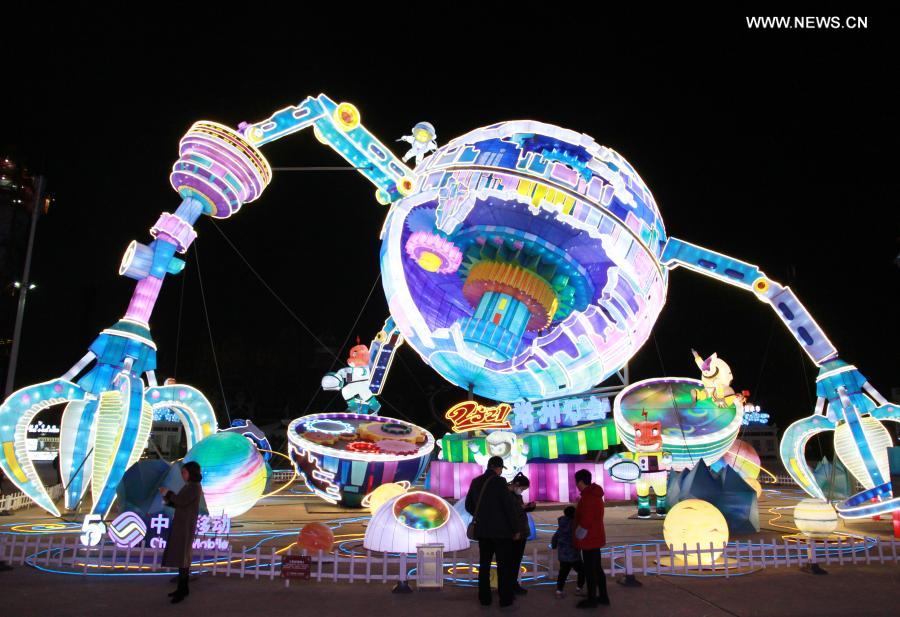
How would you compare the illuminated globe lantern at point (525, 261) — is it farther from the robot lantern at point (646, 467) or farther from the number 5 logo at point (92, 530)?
the number 5 logo at point (92, 530)

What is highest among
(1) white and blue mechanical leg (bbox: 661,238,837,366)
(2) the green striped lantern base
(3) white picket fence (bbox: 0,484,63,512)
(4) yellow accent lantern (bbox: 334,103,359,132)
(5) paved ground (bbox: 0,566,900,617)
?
(4) yellow accent lantern (bbox: 334,103,359,132)

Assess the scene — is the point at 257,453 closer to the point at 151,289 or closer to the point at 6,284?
the point at 151,289

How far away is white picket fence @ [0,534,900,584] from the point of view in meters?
7.37

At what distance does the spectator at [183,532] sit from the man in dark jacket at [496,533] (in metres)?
2.85

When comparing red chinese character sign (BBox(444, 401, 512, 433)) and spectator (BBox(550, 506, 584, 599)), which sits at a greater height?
red chinese character sign (BBox(444, 401, 512, 433))

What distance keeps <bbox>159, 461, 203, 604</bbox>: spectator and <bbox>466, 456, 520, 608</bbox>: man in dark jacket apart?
9.35ft

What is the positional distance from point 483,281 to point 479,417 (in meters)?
4.36

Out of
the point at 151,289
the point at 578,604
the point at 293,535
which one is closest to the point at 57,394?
the point at 151,289

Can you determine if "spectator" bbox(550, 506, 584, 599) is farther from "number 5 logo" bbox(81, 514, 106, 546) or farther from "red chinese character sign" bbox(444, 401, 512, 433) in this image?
"red chinese character sign" bbox(444, 401, 512, 433)

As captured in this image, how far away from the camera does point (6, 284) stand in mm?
28234

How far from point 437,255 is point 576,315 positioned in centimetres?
475

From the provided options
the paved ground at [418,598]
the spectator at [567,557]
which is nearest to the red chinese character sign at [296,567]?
the paved ground at [418,598]

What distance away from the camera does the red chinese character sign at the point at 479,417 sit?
20312 millimetres

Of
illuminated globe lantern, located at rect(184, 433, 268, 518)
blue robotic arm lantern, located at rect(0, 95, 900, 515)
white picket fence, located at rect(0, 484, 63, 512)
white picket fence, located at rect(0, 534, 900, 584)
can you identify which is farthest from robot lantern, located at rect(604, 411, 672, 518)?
white picket fence, located at rect(0, 484, 63, 512)
